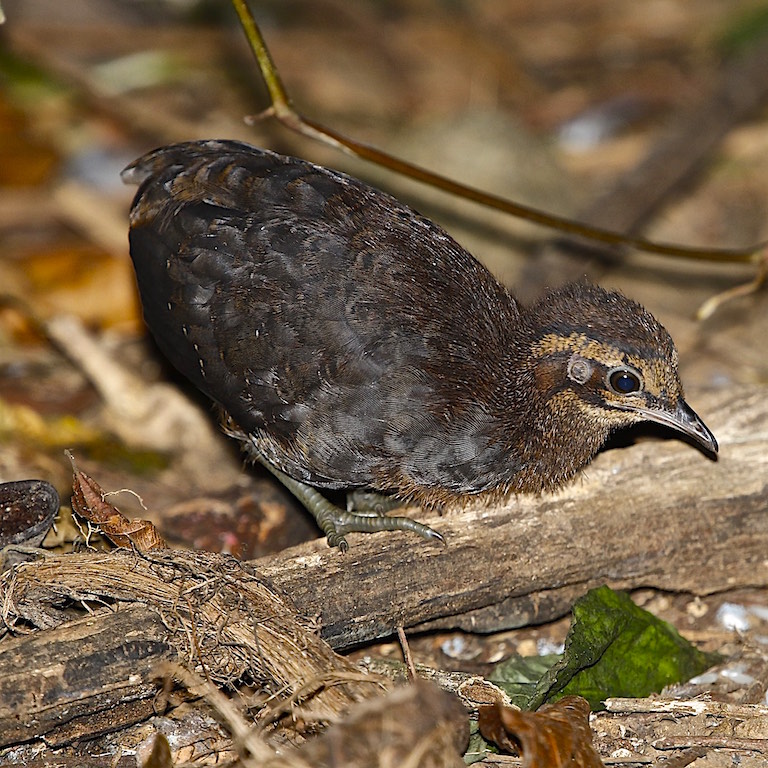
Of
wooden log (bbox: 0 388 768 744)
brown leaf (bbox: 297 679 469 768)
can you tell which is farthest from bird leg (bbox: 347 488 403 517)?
brown leaf (bbox: 297 679 469 768)

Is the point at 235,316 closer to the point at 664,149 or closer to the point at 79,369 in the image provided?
the point at 79,369

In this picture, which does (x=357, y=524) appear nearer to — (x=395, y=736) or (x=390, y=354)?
(x=390, y=354)

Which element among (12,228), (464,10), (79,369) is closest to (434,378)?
(79,369)

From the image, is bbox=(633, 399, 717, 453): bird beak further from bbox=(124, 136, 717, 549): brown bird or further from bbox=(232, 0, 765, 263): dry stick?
bbox=(232, 0, 765, 263): dry stick

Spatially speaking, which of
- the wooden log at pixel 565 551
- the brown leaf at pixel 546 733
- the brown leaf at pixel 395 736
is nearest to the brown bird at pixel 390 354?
the wooden log at pixel 565 551

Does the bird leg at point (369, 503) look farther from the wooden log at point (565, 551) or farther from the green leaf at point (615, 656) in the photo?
the green leaf at point (615, 656)

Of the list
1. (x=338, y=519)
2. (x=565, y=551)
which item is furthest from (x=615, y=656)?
(x=338, y=519)
